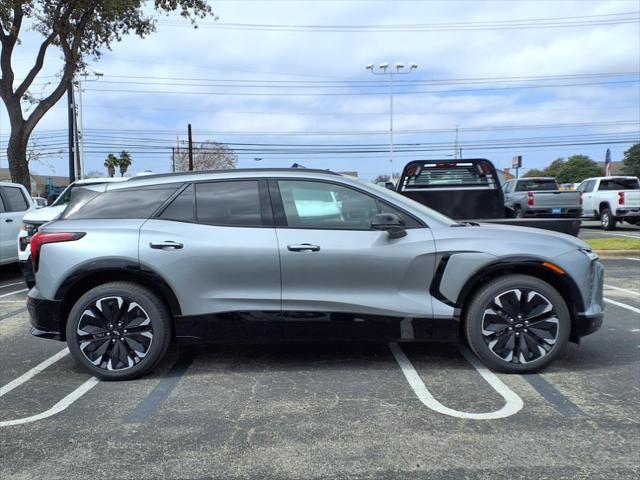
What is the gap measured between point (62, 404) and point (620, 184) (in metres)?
21.1

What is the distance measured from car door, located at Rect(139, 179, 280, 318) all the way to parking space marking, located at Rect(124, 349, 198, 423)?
601mm

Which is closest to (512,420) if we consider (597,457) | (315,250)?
(597,457)

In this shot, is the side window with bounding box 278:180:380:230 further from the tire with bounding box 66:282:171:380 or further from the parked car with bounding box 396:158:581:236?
the parked car with bounding box 396:158:581:236

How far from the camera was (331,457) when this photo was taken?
10.5 ft

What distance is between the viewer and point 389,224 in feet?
13.9

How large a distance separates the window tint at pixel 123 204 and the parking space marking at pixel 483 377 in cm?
250

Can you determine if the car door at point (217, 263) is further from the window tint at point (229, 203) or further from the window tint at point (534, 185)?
the window tint at point (534, 185)

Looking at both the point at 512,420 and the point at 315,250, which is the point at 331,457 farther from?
the point at 315,250

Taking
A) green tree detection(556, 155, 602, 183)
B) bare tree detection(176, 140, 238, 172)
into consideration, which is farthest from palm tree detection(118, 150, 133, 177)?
green tree detection(556, 155, 602, 183)

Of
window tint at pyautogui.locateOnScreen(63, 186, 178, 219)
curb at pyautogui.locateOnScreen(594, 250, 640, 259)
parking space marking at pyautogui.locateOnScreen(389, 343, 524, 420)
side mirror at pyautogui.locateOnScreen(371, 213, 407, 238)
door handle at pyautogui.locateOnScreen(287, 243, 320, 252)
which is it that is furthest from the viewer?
curb at pyautogui.locateOnScreen(594, 250, 640, 259)

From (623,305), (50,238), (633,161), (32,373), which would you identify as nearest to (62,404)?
(32,373)

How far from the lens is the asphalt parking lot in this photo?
3119 mm

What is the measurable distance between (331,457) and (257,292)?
1557 millimetres

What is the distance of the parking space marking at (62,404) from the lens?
12.4 feet
